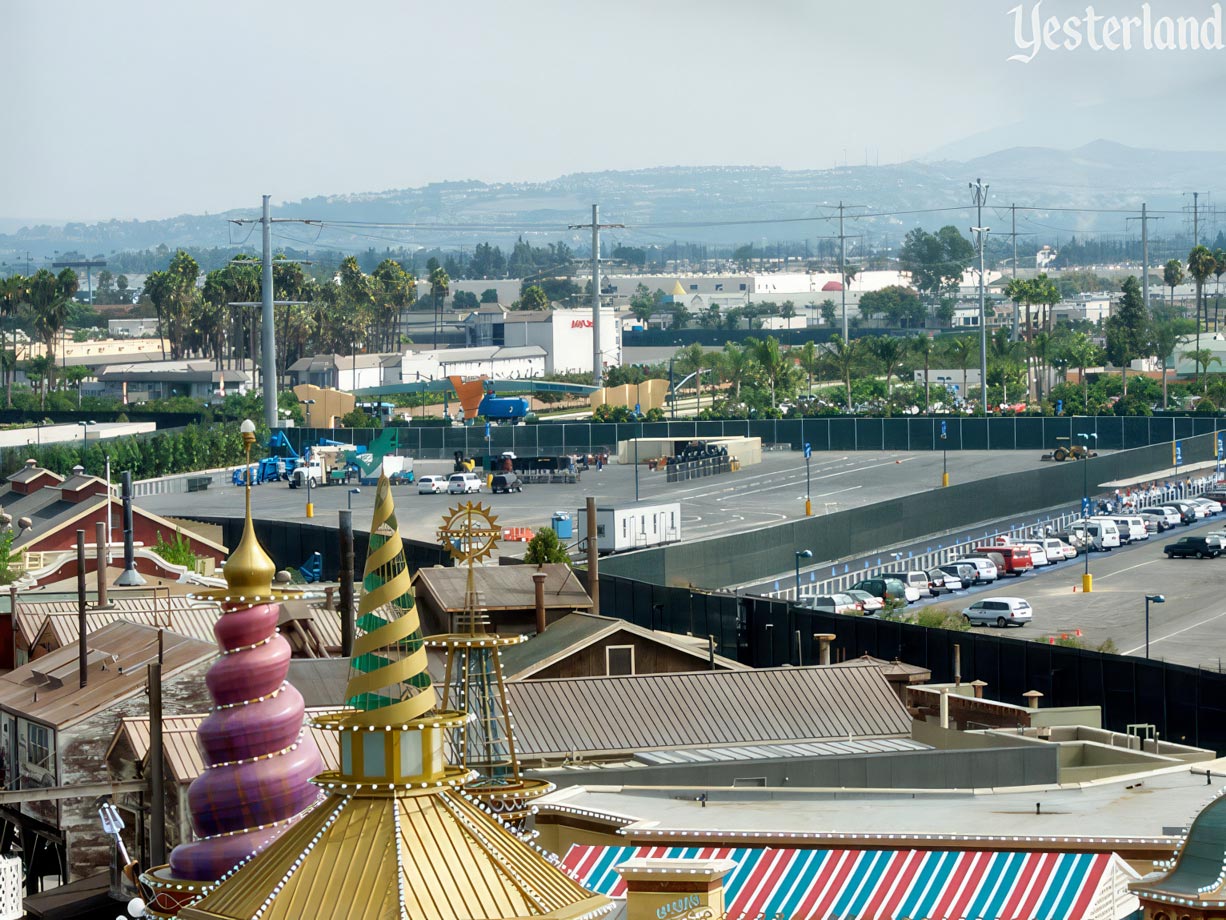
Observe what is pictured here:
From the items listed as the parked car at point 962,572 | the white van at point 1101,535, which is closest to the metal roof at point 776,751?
the parked car at point 962,572

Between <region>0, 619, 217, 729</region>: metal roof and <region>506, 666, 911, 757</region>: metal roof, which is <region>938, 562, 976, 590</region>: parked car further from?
<region>0, 619, 217, 729</region>: metal roof

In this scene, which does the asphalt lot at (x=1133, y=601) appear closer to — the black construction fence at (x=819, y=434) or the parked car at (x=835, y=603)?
the parked car at (x=835, y=603)

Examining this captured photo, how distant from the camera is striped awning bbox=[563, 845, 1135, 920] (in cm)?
2481

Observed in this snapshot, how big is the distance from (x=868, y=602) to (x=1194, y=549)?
820 inches

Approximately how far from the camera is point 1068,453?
12425 cm

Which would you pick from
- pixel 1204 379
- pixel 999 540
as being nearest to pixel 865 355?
pixel 1204 379

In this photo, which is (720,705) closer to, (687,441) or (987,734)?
(987,734)

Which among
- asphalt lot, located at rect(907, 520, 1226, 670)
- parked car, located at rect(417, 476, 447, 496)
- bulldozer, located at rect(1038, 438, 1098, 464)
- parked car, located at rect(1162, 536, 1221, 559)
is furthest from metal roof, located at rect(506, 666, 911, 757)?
bulldozer, located at rect(1038, 438, 1098, 464)

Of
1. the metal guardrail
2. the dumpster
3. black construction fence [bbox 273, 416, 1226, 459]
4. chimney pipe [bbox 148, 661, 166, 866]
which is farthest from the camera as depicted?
black construction fence [bbox 273, 416, 1226, 459]

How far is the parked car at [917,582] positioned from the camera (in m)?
79.2

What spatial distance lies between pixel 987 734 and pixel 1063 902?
14.0 meters

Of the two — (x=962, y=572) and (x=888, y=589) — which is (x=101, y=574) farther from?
(x=962, y=572)

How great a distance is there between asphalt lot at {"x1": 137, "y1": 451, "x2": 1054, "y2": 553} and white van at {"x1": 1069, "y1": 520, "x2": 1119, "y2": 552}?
1456cm

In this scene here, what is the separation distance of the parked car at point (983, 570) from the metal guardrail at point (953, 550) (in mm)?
1810
